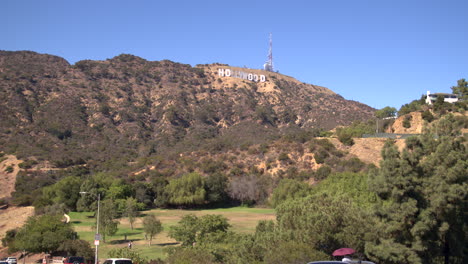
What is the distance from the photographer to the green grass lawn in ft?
148

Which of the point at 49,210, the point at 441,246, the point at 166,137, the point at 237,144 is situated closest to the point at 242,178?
the point at 237,144

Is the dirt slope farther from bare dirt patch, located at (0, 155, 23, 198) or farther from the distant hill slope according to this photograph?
bare dirt patch, located at (0, 155, 23, 198)

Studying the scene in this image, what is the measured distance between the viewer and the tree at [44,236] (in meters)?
43.0

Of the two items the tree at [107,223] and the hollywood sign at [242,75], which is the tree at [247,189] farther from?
the hollywood sign at [242,75]

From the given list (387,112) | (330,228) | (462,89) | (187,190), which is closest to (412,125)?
(462,89)

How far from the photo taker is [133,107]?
133125 mm

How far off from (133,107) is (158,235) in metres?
83.6

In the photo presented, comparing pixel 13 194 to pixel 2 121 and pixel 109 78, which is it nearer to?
pixel 2 121

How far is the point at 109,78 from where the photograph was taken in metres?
148

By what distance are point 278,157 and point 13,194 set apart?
141 ft

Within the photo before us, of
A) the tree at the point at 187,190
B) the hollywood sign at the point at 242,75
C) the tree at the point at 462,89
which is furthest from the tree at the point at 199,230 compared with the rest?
the hollywood sign at the point at 242,75

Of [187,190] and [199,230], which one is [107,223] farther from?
[187,190]

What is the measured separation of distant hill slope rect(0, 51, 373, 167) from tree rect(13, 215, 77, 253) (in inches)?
1948

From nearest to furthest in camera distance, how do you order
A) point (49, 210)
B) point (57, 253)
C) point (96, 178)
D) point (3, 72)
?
point (57, 253)
point (49, 210)
point (96, 178)
point (3, 72)
